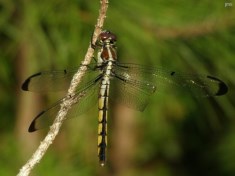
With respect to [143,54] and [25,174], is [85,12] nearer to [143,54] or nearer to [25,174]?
[143,54]

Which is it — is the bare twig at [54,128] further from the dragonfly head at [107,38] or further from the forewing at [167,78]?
the forewing at [167,78]

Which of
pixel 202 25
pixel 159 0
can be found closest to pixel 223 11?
pixel 202 25

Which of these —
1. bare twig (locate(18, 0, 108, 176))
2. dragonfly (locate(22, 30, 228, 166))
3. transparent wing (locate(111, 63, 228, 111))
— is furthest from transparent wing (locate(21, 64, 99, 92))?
bare twig (locate(18, 0, 108, 176))

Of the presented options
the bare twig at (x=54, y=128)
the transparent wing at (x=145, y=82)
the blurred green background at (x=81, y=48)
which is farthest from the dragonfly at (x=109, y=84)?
the bare twig at (x=54, y=128)

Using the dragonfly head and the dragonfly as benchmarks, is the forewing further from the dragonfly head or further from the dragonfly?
the dragonfly head

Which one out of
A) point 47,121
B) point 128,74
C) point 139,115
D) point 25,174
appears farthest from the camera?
point 139,115

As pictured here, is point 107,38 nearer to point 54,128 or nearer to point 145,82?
point 145,82

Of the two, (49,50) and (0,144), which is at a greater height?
(49,50)

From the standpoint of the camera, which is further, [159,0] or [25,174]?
[159,0]
